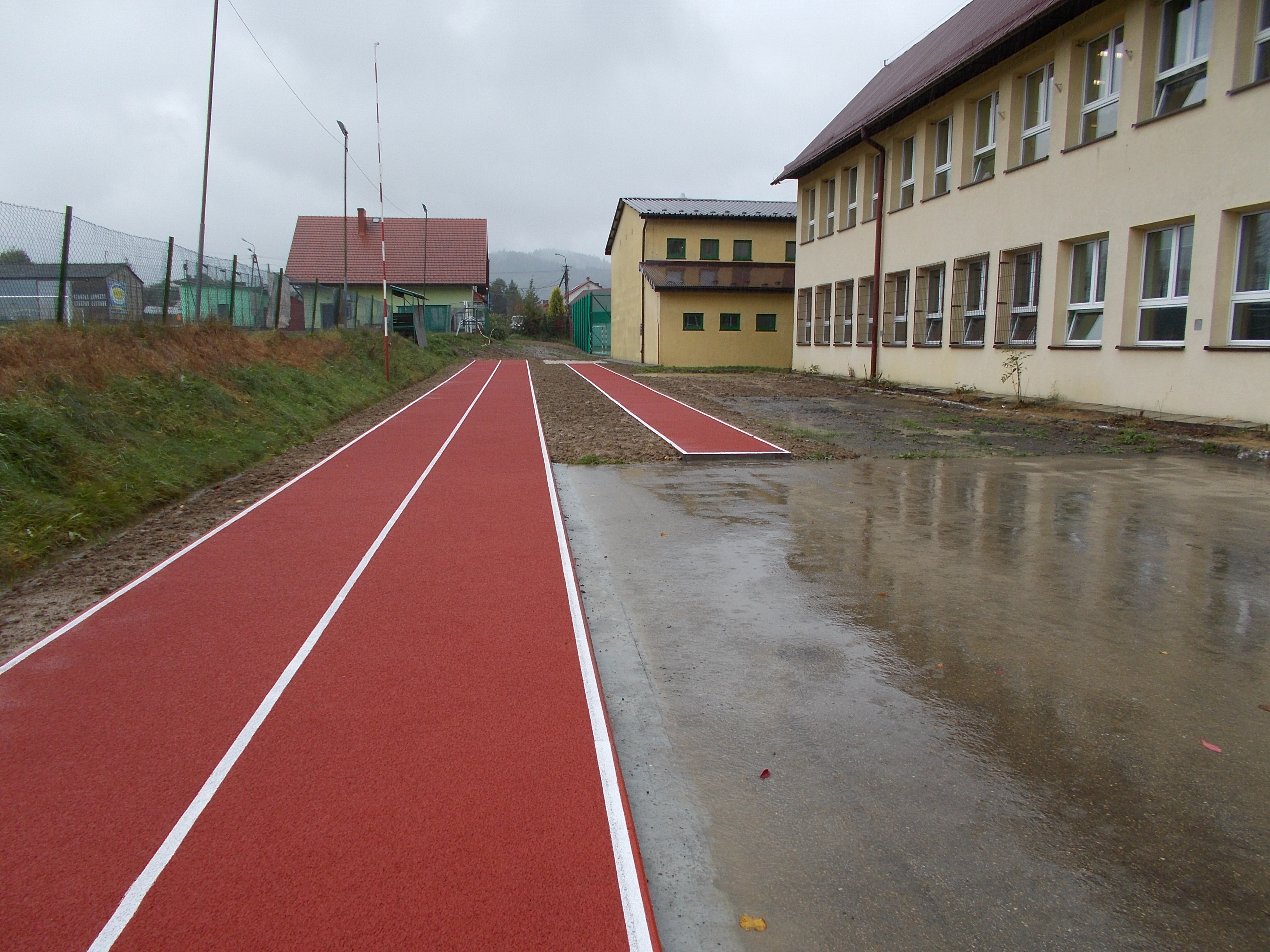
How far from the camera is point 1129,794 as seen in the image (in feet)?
10.9

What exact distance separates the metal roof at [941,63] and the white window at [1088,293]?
159 inches

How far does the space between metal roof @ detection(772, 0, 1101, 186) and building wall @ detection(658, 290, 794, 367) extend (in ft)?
20.9

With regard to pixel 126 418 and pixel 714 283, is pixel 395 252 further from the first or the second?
pixel 126 418

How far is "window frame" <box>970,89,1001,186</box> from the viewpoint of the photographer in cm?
1847

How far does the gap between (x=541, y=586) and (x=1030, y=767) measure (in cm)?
336

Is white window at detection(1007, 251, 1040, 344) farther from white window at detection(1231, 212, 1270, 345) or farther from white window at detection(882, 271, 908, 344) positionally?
white window at detection(882, 271, 908, 344)

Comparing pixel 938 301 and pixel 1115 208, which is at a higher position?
pixel 1115 208

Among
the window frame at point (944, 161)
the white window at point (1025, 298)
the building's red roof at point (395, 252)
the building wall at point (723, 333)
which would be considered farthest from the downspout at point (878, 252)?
the building's red roof at point (395, 252)

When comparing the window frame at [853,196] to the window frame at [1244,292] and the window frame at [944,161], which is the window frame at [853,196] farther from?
the window frame at [1244,292]

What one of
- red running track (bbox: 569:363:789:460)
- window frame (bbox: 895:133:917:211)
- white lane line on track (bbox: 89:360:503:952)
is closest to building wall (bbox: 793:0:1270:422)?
window frame (bbox: 895:133:917:211)

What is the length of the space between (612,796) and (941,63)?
20.8 metres

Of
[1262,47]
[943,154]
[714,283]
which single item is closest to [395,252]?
[714,283]

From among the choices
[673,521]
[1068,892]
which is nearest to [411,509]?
[673,521]

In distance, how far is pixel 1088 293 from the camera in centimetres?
1575
